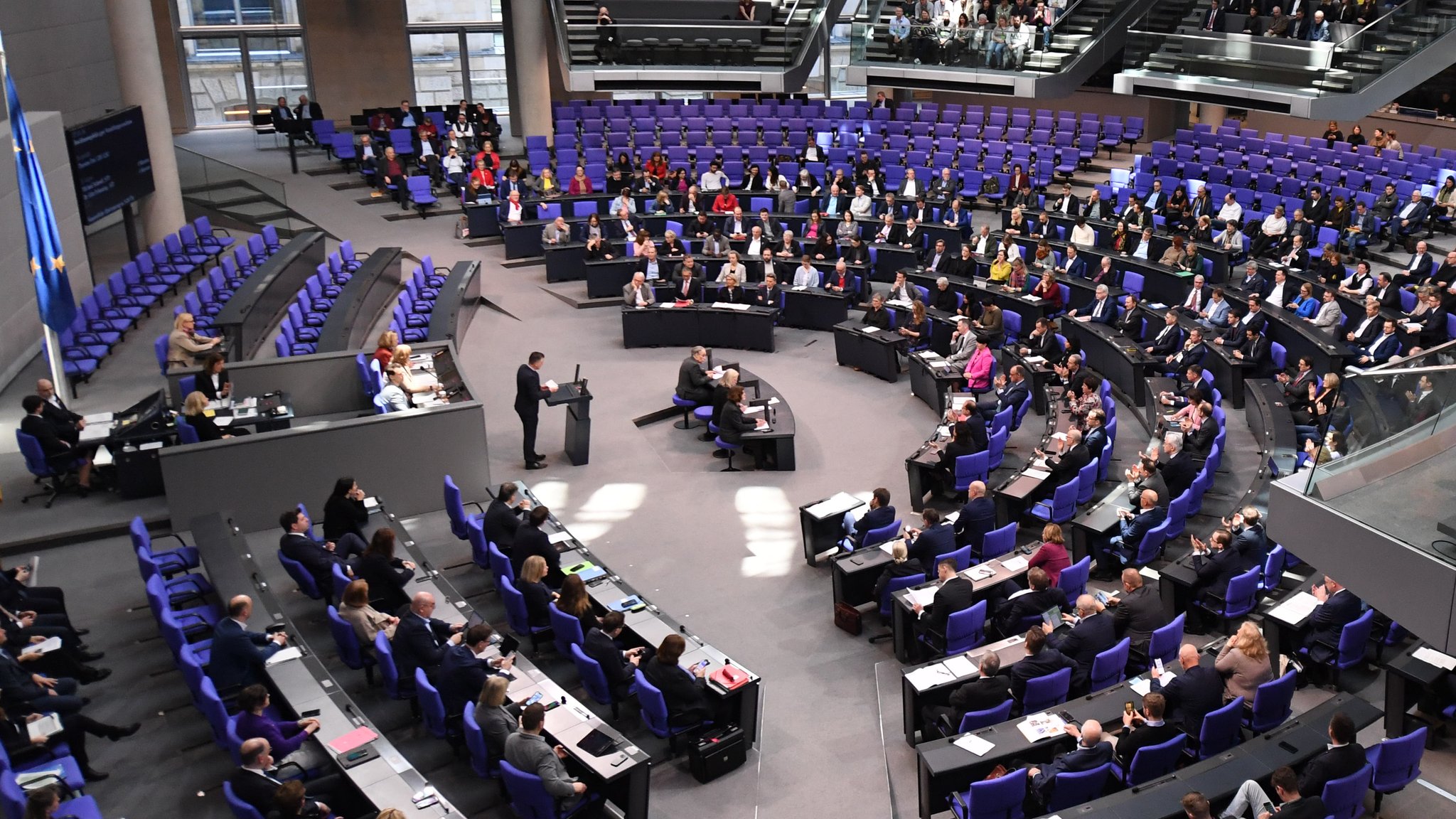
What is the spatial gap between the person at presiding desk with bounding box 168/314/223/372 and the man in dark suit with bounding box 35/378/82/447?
1.52 meters

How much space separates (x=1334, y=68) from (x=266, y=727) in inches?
841

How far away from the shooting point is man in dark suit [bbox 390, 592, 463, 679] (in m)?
9.18

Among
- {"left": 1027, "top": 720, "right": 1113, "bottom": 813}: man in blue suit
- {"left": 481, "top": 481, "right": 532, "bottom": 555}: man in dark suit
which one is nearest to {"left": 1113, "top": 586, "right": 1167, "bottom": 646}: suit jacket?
{"left": 1027, "top": 720, "right": 1113, "bottom": 813}: man in blue suit

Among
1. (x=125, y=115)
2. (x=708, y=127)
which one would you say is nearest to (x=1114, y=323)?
(x=708, y=127)

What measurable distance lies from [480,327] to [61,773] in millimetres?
11850

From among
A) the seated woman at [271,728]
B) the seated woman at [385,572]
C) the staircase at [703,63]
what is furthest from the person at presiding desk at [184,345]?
the staircase at [703,63]

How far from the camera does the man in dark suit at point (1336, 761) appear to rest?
770 cm

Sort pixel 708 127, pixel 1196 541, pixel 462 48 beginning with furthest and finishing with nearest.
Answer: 1. pixel 462 48
2. pixel 708 127
3. pixel 1196 541

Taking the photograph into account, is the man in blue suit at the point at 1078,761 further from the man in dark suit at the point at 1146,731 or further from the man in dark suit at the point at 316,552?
the man in dark suit at the point at 316,552

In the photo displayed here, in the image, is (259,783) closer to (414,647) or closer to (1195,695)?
(414,647)

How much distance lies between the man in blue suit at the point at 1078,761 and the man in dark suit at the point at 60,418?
10.4m

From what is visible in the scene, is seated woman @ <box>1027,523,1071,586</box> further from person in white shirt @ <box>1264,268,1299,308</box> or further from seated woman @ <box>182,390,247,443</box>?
seated woman @ <box>182,390,247,443</box>

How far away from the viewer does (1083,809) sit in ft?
25.2

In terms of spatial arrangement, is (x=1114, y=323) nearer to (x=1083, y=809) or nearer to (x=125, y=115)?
(x=1083, y=809)
